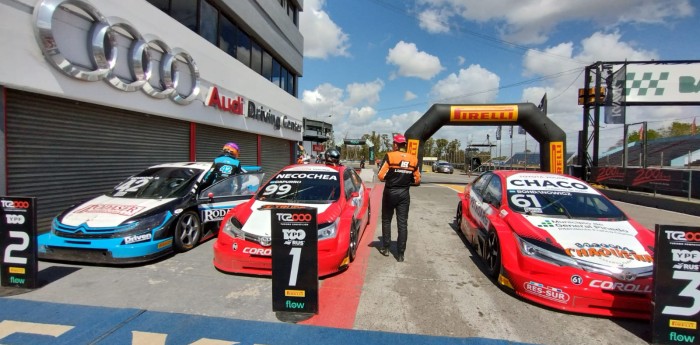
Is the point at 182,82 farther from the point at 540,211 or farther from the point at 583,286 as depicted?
the point at 583,286

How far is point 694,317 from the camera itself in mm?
2691

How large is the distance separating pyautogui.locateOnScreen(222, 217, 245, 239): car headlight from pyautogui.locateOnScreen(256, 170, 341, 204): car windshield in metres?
0.71

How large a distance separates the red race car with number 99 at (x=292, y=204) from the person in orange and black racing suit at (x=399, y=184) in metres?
0.57

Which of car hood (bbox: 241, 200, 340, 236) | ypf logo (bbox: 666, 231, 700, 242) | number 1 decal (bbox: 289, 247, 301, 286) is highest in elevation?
ypf logo (bbox: 666, 231, 700, 242)

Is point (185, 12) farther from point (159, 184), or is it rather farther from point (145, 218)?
point (145, 218)

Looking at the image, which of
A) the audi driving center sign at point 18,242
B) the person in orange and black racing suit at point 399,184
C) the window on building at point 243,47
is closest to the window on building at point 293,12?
the window on building at point 243,47

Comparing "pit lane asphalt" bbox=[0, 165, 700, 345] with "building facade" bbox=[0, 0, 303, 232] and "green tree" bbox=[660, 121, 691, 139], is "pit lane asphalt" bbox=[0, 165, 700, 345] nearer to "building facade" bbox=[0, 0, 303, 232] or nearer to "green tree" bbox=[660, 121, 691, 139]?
"building facade" bbox=[0, 0, 303, 232]

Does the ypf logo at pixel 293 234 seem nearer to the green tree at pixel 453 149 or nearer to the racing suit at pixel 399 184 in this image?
the racing suit at pixel 399 184

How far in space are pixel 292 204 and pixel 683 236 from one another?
4.05 metres

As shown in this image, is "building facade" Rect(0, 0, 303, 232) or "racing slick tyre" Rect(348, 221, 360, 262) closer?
"racing slick tyre" Rect(348, 221, 360, 262)

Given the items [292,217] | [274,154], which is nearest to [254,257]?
[292,217]

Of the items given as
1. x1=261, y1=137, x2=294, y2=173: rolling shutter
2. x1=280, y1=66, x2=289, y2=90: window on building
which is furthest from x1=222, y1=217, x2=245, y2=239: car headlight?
x1=280, y1=66, x2=289, y2=90: window on building

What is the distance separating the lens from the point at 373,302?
3.45 metres

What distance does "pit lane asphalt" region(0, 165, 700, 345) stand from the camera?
2869 millimetres
